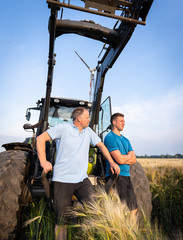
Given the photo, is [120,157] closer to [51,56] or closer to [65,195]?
[65,195]

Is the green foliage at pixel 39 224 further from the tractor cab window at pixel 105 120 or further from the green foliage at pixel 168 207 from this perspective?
the green foliage at pixel 168 207

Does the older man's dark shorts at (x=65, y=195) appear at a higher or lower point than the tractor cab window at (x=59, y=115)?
lower

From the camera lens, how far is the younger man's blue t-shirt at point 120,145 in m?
2.70

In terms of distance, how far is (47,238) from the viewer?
2486 millimetres

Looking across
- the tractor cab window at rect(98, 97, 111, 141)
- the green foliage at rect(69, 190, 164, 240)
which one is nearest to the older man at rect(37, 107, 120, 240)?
the green foliage at rect(69, 190, 164, 240)

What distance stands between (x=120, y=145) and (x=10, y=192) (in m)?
1.62

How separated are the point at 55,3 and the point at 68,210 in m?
2.67

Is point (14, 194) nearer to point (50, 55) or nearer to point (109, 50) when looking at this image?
point (50, 55)

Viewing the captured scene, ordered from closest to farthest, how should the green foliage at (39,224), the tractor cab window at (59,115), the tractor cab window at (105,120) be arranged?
1. the green foliage at (39,224)
2. the tractor cab window at (105,120)
3. the tractor cab window at (59,115)

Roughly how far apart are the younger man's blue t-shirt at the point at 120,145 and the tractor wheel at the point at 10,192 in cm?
125

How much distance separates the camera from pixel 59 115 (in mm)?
4836

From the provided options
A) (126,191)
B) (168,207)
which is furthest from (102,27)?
(168,207)

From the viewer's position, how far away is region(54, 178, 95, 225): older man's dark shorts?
81.3 inches

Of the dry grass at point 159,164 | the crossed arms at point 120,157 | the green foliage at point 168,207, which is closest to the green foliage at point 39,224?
the crossed arms at point 120,157
